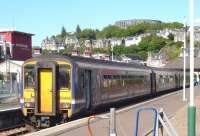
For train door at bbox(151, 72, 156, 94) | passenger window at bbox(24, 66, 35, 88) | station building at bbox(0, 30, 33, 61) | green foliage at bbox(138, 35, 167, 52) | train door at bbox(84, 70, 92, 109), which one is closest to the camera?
passenger window at bbox(24, 66, 35, 88)

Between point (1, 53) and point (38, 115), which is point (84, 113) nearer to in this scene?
point (38, 115)

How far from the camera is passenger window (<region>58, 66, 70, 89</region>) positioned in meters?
22.3

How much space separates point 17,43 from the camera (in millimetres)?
78688

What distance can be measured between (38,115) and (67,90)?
1529 mm

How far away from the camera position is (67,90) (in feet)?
73.2

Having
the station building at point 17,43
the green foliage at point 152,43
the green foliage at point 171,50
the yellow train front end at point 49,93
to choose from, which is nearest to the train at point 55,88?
the yellow train front end at point 49,93

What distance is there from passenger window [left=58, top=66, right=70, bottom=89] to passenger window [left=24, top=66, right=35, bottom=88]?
3.86 feet

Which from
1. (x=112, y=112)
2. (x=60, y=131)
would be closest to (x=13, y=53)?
(x=60, y=131)

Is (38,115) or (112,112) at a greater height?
(112,112)

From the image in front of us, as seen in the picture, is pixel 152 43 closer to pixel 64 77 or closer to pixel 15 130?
pixel 15 130

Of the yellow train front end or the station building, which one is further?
the station building

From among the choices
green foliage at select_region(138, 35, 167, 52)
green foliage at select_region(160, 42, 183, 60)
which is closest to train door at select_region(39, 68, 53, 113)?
green foliage at select_region(160, 42, 183, 60)

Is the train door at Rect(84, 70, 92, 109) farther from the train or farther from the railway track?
the railway track

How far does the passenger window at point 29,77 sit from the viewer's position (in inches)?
895
